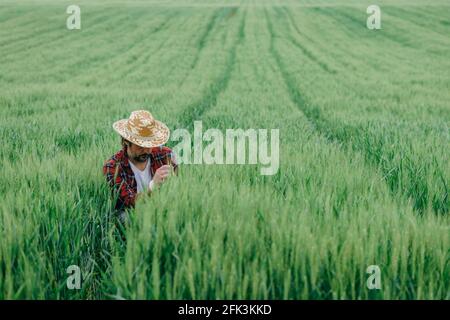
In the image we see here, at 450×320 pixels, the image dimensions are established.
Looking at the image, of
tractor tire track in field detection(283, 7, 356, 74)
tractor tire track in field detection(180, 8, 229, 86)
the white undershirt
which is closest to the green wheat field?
the white undershirt

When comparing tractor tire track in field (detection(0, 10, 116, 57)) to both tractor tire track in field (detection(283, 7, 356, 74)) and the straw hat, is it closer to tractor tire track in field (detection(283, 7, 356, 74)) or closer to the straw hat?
tractor tire track in field (detection(283, 7, 356, 74))

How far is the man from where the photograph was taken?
2497 millimetres

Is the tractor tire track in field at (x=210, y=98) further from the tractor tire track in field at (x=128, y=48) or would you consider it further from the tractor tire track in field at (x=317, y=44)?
the tractor tire track in field at (x=317, y=44)

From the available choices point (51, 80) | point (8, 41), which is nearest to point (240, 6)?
point (8, 41)

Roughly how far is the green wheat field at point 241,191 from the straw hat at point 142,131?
27 cm

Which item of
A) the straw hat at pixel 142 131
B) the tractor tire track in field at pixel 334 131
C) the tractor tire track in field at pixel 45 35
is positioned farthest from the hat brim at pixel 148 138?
the tractor tire track in field at pixel 45 35

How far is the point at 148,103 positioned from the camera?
25.7 ft

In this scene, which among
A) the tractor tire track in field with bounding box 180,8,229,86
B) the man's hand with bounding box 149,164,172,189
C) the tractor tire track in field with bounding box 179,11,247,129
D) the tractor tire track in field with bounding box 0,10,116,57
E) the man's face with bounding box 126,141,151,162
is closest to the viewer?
the man's hand with bounding box 149,164,172,189

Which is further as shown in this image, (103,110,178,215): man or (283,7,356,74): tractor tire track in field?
(283,7,356,74): tractor tire track in field

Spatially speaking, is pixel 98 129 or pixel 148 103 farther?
pixel 148 103

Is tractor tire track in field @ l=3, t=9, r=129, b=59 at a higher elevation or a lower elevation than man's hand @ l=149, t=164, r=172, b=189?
higher

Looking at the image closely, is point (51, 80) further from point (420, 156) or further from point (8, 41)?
point (420, 156)

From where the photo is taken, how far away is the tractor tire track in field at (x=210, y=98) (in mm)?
7009

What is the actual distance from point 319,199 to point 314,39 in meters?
22.9
